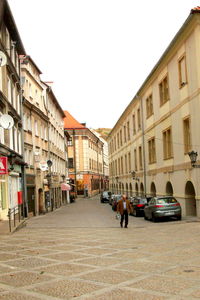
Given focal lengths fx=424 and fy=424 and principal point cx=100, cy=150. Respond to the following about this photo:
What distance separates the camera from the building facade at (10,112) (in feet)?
75.9

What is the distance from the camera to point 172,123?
1080 inches

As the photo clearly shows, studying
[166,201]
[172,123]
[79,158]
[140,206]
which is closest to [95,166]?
[79,158]

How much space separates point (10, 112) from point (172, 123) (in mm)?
10267

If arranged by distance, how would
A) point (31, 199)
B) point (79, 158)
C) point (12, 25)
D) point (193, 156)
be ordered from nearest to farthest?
point (193, 156) < point (12, 25) < point (31, 199) < point (79, 158)

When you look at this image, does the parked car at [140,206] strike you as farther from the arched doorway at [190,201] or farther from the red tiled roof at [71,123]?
the red tiled roof at [71,123]

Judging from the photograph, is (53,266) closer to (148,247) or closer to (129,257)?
(129,257)

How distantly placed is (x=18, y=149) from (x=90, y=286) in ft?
73.7

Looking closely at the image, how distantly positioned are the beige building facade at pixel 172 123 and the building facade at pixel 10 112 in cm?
979

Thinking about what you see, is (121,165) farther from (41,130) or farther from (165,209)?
(165,209)

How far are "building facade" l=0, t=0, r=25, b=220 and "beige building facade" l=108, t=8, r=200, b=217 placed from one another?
9.79m

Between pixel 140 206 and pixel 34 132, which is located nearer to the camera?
pixel 140 206

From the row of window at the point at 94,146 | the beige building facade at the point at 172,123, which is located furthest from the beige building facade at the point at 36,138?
the row of window at the point at 94,146

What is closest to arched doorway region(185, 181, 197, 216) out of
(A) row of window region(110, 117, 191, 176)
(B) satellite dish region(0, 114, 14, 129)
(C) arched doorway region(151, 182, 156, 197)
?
(A) row of window region(110, 117, 191, 176)

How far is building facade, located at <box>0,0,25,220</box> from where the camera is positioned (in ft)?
75.9
